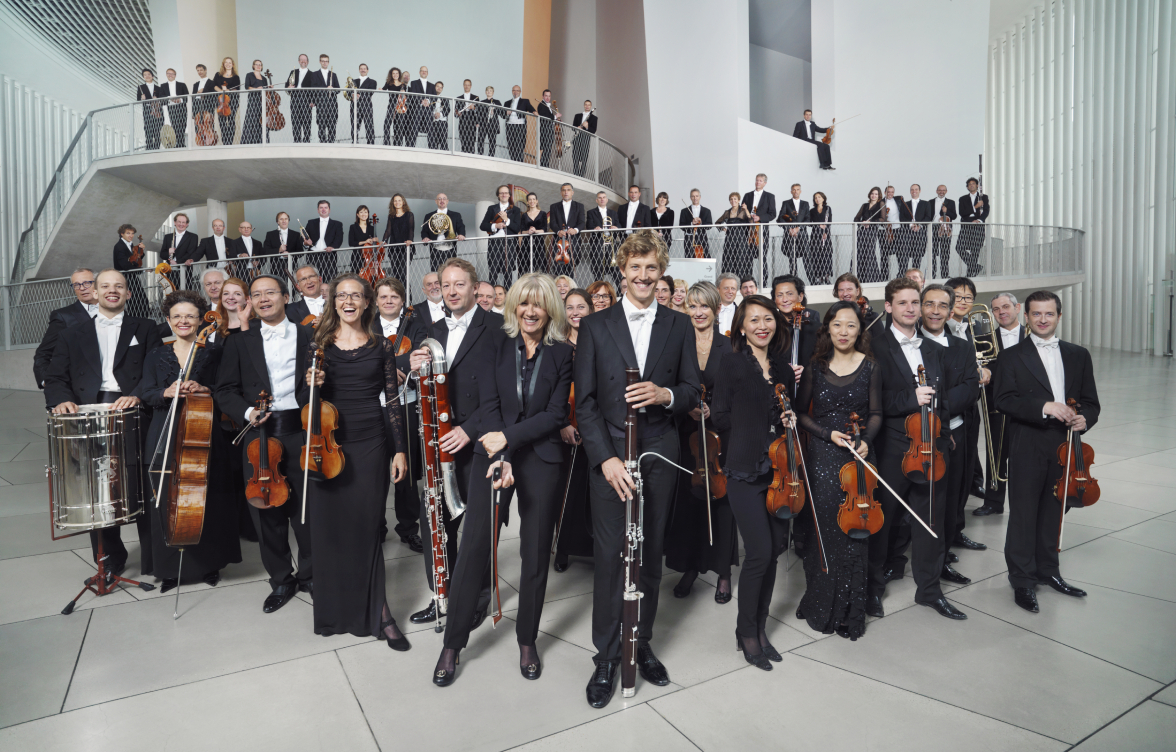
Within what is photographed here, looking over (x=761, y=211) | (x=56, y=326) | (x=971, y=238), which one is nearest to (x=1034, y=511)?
(x=56, y=326)

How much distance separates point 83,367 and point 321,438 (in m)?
1.83

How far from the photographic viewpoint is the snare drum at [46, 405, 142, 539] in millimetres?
3104

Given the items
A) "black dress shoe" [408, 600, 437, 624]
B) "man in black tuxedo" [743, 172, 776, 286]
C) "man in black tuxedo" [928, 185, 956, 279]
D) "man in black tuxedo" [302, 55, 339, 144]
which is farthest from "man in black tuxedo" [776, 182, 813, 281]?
"black dress shoe" [408, 600, 437, 624]

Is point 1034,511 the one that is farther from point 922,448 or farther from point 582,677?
point 582,677

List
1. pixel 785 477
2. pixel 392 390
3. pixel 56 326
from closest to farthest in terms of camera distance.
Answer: pixel 785 477 < pixel 392 390 < pixel 56 326

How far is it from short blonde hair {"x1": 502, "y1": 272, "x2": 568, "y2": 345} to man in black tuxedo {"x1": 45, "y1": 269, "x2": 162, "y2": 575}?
2230 millimetres

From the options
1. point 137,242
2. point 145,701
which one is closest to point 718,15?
point 137,242

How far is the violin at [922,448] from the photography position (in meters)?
3.06

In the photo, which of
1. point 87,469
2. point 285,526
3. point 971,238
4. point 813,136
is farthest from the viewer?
point 813,136

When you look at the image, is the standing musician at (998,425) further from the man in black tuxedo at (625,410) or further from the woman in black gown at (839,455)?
the man in black tuxedo at (625,410)

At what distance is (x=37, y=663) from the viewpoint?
2.78m

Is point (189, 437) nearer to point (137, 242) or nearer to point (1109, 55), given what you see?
point (137, 242)

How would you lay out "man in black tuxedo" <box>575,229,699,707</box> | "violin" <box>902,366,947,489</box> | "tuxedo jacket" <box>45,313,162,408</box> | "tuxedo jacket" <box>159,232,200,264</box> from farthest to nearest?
"tuxedo jacket" <box>159,232,200,264</box> < "tuxedo jacket" <box>45,313,162,408</box> < "violin" <box>902,366,947,489</box> < "man in black tuxedo" <box>575,229,699,707</box>

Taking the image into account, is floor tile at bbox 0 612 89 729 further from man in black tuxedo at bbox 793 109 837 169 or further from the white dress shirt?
man in black tuxedo at bbox 793 109 837 169
